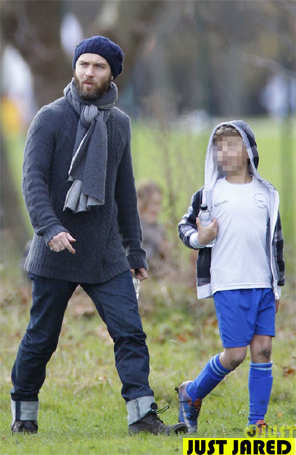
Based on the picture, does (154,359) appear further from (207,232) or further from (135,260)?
(207,232)

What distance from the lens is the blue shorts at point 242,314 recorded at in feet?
14.0

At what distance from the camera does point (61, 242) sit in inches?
164

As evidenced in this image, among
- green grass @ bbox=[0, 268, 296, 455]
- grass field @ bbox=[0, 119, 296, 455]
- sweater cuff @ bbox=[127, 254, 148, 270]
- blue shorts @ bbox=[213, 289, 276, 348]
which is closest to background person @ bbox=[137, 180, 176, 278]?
grass field @ bbox=[0, 119, 296, 455]

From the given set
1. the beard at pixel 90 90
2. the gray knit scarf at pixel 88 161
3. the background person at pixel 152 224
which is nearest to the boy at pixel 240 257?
the gray knit scarf at pixel 88 161

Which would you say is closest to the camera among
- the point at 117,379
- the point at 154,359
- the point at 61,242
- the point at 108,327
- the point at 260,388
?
the point at 61,242

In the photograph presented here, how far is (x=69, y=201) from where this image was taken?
431cm

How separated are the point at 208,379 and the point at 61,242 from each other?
1167 mm

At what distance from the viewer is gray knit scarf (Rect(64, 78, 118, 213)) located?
4.31 m

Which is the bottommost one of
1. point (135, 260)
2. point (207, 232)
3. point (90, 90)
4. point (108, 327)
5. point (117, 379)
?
point (117, 379)

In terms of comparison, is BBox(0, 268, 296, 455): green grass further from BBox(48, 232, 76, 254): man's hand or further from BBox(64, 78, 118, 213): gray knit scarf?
BBox(64, 78, 118, 213): gray knit scarf


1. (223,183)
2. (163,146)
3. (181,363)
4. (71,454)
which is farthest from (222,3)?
(71,454)

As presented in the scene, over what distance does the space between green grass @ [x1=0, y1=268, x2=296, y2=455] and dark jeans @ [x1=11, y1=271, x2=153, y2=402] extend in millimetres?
353

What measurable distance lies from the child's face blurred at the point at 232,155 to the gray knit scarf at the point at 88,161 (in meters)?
0.66

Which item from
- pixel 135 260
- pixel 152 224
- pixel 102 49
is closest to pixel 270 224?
pixel 135 260
